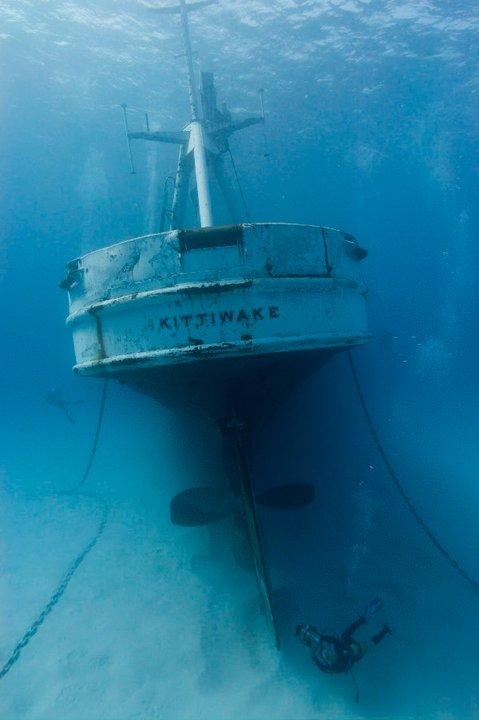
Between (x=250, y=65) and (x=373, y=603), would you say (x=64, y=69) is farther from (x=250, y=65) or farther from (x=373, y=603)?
(x=373, y=603)

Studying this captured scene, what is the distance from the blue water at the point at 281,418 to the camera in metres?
3.58

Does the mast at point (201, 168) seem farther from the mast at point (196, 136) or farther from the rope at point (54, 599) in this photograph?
the rope at point (54, 599)

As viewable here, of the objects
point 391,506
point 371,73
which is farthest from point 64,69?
point 391,506

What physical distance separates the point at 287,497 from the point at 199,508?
957mm

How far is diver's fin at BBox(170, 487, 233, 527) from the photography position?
396cm

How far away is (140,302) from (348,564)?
4.15 meters

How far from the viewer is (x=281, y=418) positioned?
798 centimetres

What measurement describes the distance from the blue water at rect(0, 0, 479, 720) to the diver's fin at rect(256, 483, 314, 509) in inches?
37.6

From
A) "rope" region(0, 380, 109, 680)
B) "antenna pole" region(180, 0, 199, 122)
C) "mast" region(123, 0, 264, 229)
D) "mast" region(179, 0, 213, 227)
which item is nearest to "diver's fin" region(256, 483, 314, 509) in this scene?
"rope" region(0, 380, 109, 680)

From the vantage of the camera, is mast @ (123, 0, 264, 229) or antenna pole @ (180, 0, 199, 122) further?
antenna pole @ (180, 0, 199, 122)

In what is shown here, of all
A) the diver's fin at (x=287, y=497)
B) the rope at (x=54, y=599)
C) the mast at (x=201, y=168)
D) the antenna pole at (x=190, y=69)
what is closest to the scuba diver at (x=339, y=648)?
the diver's fin at (x=287, y=497)

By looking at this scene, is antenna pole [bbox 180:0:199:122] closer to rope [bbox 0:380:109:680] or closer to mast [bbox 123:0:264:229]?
mast [bbox 123:0:264:229]

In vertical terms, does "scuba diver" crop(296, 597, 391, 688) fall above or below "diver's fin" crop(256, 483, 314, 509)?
below

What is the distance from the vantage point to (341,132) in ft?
51.1
